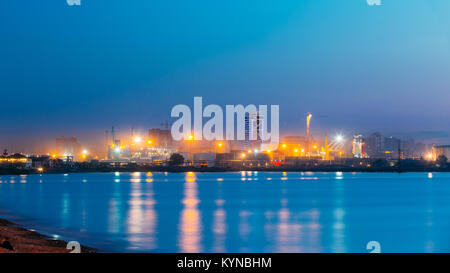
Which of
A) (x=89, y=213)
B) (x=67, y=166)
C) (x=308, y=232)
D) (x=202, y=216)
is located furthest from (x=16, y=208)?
(x=67, y=166)

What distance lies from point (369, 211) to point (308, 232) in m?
16.9

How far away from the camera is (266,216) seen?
42.1 meters

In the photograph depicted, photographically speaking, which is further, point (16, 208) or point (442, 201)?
point (442, 201)

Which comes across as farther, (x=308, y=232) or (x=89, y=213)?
(x=89, y=213)
